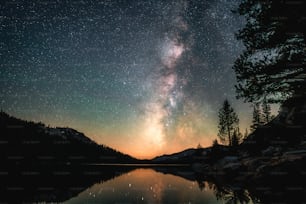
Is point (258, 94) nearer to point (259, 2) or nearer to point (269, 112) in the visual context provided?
point (259, 2)

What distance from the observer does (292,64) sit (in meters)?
10.5

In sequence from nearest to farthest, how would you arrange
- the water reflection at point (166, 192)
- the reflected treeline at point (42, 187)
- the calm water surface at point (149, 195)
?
the water reflection at point (166, 192)
the calm water surface at point (149, 195)
the reflected treeline at point (42, 187)

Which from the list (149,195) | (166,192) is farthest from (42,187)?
(166,192)

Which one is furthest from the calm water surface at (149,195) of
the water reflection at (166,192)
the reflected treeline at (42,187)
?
the reflected treeline at (42,187)

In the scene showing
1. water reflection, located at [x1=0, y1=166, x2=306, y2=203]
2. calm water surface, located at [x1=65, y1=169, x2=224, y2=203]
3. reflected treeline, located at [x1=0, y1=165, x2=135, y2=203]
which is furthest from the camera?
reflected treeline, located at [x1=0, y1=165, x2=135, y2=203]

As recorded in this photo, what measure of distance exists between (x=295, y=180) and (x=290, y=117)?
1201cm

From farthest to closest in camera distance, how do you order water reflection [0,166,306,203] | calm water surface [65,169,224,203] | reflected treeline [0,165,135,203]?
reflected treeline [0,165,135,203]
calm water surface [65,169,224,203]
water reflection [0,166,306,203]

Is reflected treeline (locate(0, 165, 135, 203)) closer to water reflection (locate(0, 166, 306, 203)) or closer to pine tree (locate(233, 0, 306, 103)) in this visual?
water reflection (locate(0, 166, 306, 203))

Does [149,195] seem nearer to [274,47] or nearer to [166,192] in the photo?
[166,192]

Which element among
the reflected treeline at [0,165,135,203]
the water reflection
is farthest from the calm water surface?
the reflected treeline at [0,165,135,203]

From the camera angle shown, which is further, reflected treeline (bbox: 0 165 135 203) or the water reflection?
reflected treeline (bbox: 0 165 135 203)

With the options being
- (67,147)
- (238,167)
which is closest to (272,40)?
(238,167)

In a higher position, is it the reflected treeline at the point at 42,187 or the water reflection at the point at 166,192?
the water reflection at the point at 166,192

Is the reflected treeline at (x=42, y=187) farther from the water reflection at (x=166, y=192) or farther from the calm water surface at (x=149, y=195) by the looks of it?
the calm water surface at (x=149, y=195)
